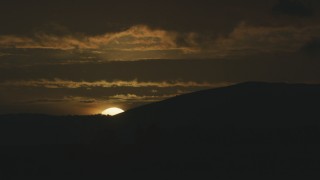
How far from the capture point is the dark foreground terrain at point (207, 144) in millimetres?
58531

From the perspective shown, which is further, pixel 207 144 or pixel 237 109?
pixel 237 109

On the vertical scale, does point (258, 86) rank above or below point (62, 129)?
above

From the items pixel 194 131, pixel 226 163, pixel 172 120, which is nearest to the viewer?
pixel 226 163

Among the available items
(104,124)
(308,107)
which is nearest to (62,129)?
(104,124)

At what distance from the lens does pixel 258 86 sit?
407 feet

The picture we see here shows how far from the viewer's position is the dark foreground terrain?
58531mm

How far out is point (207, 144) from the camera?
70625 mm

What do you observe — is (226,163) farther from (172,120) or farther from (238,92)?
(238,92)

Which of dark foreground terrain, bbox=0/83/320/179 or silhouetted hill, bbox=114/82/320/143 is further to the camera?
silhouetted hill, bbox=114/82/320/143

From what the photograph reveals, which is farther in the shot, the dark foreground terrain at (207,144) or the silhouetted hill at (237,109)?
the silhouetted hill at (237,109)

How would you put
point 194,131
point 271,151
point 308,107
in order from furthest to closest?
1. point 308,107
2. point 194,131
3. point 271,151

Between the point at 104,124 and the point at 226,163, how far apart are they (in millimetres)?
62321

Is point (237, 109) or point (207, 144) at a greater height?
point (237, 109)

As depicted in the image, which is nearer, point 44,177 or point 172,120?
point 44,177
